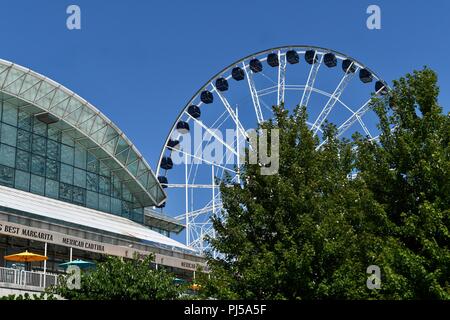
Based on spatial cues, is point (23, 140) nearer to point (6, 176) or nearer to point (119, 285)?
point (6, 176)

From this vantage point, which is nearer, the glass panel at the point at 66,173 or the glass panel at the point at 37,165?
the glass panel at the point at 37,165

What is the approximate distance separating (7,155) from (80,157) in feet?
21.3

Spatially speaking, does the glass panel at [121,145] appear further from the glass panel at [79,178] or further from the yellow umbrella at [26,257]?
the yellow umbrella at [26,257]

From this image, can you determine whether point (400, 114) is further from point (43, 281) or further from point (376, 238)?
point (43, 281)

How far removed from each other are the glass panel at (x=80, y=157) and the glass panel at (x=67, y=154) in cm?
43

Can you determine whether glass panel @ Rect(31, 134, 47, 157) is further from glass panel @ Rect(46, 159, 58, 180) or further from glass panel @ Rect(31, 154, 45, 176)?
glass panel @ Rect(46, 159, 58, 180)

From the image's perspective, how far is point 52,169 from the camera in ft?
142

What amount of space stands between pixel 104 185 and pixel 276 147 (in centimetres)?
2427

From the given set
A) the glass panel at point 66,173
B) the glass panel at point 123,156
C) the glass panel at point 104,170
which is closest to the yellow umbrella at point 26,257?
the glass panel at point 66,173

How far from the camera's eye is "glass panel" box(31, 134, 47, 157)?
138 ft

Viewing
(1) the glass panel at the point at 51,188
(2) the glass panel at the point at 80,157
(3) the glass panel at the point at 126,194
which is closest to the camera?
(1) the glass panel at the point at 51,188

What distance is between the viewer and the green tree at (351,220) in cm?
2006

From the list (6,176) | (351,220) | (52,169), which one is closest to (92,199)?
(52,169)
